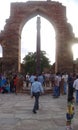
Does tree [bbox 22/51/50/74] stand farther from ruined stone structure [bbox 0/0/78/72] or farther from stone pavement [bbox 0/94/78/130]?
stone pavement [bbox 0/94/78/130]

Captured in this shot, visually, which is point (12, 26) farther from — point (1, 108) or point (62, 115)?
point (62, 115)

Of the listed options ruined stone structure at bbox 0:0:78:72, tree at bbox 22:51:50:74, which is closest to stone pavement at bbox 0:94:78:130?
ruined stone structure at bbox 0:0:78:72

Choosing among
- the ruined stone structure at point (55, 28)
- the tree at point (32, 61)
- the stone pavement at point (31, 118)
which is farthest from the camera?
the tree at point (32, 61)

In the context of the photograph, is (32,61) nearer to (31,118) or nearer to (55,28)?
(55,28)

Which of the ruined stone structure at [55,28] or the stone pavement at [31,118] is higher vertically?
the ruined stone structure at [55,28]

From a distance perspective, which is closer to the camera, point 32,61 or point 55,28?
point 55,28

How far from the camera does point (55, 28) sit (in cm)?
3038

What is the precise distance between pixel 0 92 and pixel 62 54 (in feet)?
26.6

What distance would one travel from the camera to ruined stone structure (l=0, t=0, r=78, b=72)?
1185 inches

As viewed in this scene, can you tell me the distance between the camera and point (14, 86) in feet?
78.1

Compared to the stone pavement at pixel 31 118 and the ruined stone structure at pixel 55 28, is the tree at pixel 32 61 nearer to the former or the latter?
the ruined stone structure at pixel 55 28

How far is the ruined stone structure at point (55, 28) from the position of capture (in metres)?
30.1

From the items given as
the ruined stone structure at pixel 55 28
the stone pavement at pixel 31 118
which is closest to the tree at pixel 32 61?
the ruined stone structure at pixel 55 28

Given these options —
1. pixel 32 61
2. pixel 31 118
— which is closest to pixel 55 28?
pixel 31 118
